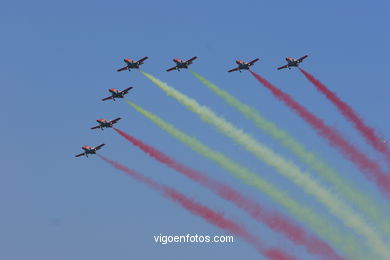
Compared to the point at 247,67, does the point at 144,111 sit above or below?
below

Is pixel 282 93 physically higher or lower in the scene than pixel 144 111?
higher

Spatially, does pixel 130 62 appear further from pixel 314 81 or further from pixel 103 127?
pixel 314 81

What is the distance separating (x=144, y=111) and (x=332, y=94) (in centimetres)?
3172

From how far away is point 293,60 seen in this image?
136 m

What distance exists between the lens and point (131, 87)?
440 feet

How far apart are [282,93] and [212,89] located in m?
12.0

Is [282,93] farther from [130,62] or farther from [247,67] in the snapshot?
[130,62]

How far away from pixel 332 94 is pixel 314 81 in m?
3.76

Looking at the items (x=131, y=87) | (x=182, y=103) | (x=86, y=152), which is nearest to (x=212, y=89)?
(x=182, y=103)

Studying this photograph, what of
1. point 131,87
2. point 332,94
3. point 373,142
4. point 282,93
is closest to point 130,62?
point 131,87

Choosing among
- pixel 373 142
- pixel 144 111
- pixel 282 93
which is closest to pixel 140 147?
pixel 144 111

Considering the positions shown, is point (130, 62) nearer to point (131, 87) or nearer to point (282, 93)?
point (131, 87)

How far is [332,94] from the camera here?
132125 millimetres

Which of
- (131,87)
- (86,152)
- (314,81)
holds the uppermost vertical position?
(314,81)
